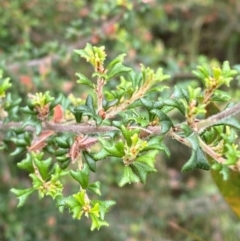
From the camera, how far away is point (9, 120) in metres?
1.07

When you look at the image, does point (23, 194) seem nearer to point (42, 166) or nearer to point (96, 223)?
point (42, 166)

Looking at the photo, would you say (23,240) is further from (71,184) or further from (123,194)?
(123,194)

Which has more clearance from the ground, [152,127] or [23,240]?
[152,127]

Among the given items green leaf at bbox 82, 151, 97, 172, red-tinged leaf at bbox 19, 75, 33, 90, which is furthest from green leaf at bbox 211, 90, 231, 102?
red-tinged leaf at bbox 19, 75, 33, 90

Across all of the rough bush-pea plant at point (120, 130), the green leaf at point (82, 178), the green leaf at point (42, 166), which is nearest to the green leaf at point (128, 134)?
the rough bush-pea plant at point (120, 130)

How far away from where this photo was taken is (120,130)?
0.83 meters

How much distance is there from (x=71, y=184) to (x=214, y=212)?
0.57 metres

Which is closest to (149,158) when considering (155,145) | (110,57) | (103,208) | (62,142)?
(155,145)

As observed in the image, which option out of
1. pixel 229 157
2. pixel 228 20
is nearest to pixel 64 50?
pixel 229 157

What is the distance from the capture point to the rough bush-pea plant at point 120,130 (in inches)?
29.7

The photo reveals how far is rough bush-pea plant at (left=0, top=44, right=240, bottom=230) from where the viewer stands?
2.48 feet

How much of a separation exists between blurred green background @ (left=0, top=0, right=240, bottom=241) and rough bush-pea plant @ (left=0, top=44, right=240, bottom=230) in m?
0.51

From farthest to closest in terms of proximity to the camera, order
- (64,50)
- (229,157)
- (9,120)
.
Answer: (64,50)
(9,120)
(229,157)

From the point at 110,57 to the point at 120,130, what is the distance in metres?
1.23
